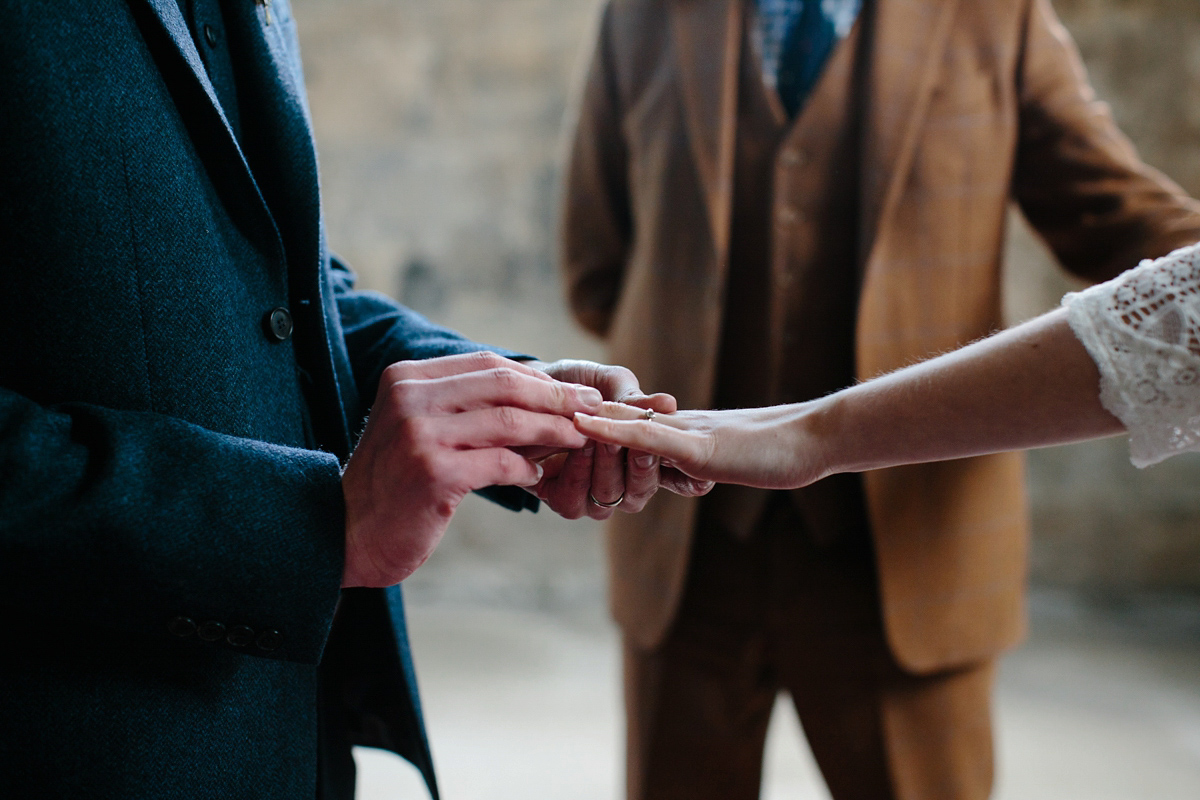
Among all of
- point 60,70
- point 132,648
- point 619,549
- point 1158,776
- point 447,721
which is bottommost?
point 447,721

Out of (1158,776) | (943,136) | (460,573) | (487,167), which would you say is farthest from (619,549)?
(487,167)

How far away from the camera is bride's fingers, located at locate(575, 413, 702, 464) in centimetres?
87

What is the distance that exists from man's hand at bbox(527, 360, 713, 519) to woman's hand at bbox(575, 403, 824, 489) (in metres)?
0.02

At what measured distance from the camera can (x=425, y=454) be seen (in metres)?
0.71

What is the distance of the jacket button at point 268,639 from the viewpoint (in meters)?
0.69

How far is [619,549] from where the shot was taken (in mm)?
1600

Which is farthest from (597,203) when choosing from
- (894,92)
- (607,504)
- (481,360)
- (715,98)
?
(481,360)

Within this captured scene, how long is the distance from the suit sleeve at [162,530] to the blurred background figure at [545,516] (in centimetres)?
187

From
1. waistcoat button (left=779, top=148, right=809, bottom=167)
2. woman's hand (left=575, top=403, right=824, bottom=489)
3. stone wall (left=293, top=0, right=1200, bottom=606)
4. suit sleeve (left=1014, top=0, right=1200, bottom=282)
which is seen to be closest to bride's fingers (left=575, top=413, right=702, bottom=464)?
→ woman's hand (left=575, top=403, right=824, bottom=489)

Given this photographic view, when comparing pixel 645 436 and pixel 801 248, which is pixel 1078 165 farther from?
pixel 645 436

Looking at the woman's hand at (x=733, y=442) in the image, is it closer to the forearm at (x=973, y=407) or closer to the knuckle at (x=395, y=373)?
the forearm at (x=973, y=407)

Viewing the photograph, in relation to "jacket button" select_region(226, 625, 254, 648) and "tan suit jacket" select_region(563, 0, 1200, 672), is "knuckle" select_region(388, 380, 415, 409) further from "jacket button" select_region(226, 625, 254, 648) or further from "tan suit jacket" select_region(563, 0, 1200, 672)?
"tan suit jacket" select_region(563, 0, 1200, 672)

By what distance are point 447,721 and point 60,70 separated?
2.36m

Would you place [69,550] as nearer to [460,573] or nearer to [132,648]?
[132,648]
